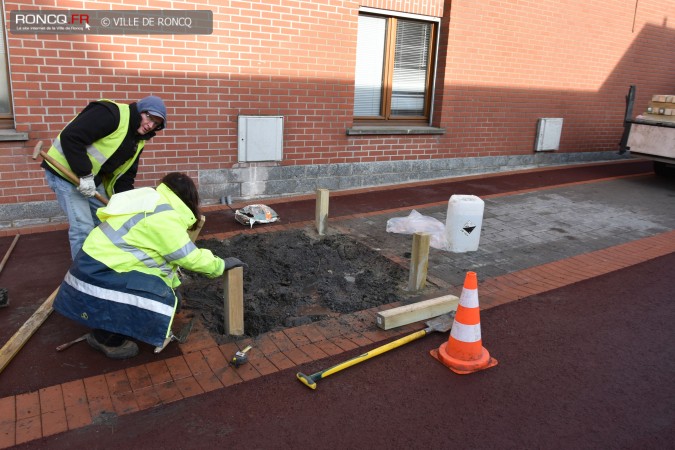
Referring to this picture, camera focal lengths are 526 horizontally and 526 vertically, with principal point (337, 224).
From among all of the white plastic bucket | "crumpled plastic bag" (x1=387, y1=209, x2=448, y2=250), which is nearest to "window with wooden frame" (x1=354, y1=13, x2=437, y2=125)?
"crumpled plastic bag" (x1=387, y1=209, x2=448, y2=250)

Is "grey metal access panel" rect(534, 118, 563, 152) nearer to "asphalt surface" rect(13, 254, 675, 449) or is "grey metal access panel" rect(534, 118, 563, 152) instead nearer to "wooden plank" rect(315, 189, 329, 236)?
"wooden plank" rect(315, 189, 329, 236)

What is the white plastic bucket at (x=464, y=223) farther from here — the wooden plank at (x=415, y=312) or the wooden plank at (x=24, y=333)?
the wooden plank at (x=24, y=333)

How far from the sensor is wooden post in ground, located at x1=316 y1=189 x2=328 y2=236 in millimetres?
6285

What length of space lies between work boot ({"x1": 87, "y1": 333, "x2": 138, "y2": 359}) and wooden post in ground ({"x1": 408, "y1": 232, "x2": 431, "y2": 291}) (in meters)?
2.46

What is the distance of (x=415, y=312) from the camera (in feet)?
14.1

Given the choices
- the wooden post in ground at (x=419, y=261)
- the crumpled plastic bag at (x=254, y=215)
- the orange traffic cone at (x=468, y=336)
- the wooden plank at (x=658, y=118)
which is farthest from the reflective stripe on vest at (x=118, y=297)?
the wooden plank at (x=658, y=118)

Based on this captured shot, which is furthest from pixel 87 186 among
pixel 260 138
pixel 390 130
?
pixel 390 130

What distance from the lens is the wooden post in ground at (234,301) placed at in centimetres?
382

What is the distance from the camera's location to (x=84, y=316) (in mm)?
3490

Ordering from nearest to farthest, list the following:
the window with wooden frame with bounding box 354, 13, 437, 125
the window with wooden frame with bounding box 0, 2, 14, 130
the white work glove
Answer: the white work glove → the window with wooden frame with bounding box 0, 2, 14, 130 → the window with wooden frame with bounding box 354, 13, 437, 125

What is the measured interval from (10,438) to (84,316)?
33.6 inches

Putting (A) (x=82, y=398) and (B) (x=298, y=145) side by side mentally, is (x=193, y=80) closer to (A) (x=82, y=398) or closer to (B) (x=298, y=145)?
(B) (x=298, y=145)

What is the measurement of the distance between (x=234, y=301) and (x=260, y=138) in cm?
417

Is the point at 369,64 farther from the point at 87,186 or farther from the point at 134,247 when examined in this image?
the point at 134,247
